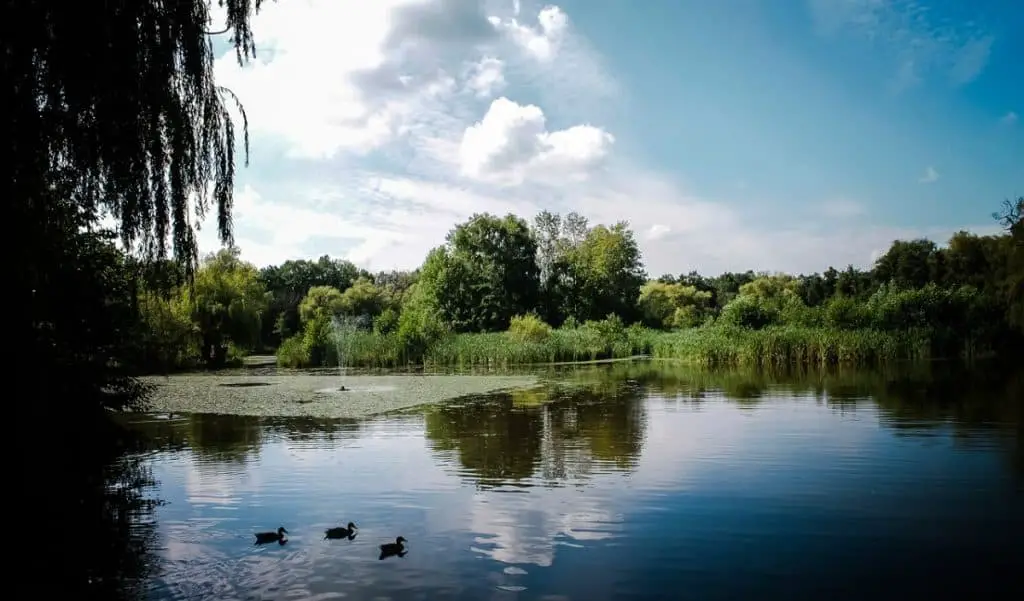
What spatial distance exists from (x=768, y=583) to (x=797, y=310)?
34050 millimetres

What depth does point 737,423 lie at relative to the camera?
1278 centimetres

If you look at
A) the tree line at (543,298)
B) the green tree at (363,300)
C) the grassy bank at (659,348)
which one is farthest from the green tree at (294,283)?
the grassy bank at (659,348)

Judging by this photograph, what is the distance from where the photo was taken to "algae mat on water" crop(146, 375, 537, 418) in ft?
53.5

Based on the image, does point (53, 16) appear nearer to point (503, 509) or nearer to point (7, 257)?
point (7, 257)

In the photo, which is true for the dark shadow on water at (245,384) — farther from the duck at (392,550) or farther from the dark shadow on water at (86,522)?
the duck at (392,550)

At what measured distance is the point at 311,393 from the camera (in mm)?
20016

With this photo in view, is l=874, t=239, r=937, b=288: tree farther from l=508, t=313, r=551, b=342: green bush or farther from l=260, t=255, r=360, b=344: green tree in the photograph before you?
l=260, t=255, r=360, b=344: green tree

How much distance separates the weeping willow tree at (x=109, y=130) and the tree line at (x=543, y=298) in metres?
0.63

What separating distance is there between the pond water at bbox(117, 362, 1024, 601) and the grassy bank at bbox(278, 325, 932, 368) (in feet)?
51.7

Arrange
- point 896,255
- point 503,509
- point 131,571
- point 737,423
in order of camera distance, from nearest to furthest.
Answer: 1. point 131,571
2. point 503,509
3. point 737,423
4. point 896,255

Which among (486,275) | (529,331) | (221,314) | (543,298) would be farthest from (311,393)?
(543,298)

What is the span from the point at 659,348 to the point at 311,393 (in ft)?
70.2

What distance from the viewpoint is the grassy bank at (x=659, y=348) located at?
29.3 m

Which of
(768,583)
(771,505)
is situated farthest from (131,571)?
(771,505)
